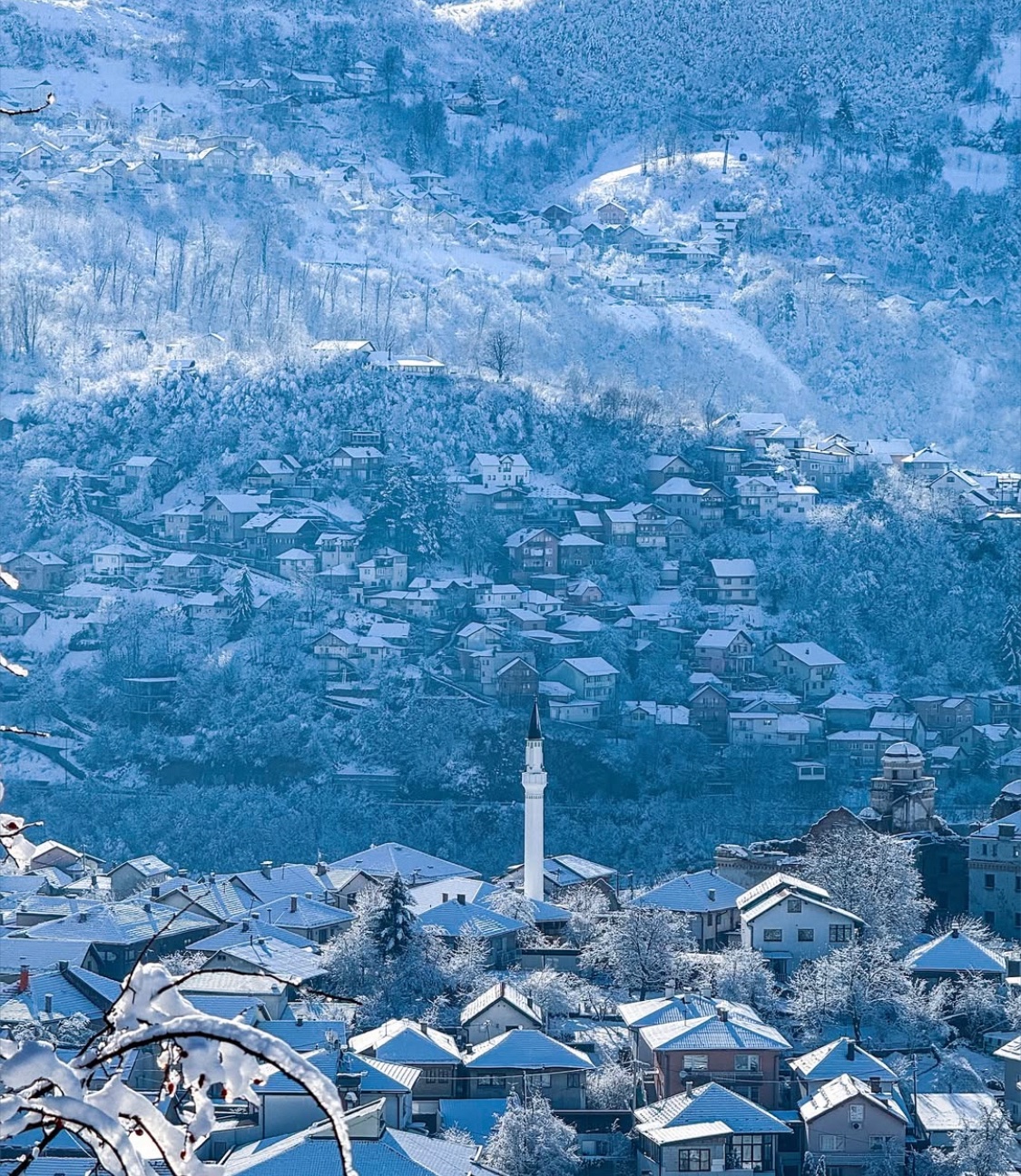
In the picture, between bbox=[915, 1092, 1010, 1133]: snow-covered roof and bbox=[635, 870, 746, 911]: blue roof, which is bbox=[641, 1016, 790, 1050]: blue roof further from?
bbox=[635, 870, 746, 911]: blue roof

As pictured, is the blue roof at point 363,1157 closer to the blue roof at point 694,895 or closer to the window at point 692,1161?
the window at point 692,1161

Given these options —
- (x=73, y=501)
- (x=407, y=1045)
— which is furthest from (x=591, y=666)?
(x=407, y=1045)

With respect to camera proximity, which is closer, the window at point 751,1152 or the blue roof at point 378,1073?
the window at point 751,1152

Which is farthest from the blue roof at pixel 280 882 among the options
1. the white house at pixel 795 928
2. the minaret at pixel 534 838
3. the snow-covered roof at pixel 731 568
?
the snow-covered roof at pixel 731 568

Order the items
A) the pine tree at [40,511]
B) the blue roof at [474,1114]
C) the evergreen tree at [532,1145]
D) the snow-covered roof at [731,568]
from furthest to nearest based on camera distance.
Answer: the pine tree at [40,511], the snow-covered roof at [731,568], the blue roof at [474,1114], the evergreen tree at [532,1145]

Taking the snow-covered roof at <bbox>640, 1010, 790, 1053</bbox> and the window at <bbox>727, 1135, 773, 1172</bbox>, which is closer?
the window at <bbox>727, 1135, 773, 1172</bbox>

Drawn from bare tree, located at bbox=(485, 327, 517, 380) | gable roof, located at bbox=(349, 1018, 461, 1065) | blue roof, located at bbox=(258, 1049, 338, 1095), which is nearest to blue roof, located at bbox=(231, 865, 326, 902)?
gable roof, located at bbox=(349, 1018, 461, 1065)
